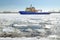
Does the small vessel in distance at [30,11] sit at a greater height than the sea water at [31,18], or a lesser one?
greater

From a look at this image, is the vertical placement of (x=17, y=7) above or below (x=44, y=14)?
above

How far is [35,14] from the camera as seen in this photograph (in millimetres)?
2076

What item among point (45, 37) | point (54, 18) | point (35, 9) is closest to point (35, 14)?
point (35, 9)

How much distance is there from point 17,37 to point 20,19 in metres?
0.31

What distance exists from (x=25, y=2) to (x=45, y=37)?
1.92 ft

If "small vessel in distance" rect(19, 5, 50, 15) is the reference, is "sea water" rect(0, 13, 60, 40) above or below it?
below

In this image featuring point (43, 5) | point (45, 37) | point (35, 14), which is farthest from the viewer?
point (35, 14)

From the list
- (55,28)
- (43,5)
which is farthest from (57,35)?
(43,5)

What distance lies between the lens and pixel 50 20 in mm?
2004

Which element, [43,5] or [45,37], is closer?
[45,37]

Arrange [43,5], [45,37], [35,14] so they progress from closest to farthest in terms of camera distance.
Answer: [45,37], [43,5], [35,14]

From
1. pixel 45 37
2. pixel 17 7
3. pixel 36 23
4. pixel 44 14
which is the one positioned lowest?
pixel 45 37

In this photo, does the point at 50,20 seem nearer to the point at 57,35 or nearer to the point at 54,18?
the point at 54,18

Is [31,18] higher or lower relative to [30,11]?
lower
